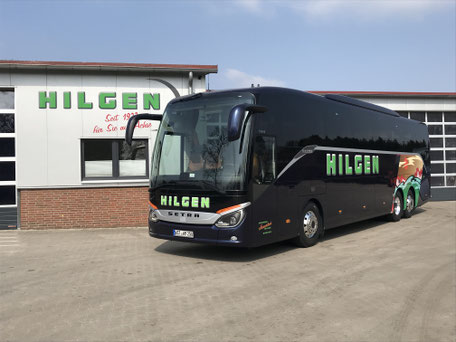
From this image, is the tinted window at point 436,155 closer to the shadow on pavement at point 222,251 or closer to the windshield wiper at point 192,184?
the shadow on pavement at point 222,251

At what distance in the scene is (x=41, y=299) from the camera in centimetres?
568

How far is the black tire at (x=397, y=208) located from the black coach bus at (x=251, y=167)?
3530 mm

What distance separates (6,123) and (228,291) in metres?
10.1

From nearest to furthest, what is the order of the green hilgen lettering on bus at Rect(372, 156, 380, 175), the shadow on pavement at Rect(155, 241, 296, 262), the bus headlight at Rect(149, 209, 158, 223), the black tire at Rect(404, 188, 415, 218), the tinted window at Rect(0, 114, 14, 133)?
1. the shadow on pavement at Rect(155, 241, 296, 262)
2. the bus headlight at Rect(149, 209, 158, 223)
3. the green hilgen lettering on bus at Rect(372, 156, 380, 175)
4. the tinted window at Rect(0, 114, 14, 133)
5. the black tire at Rect(404, 188, 415, 218)

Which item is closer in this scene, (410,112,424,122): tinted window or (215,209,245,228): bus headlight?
(215,209,245,228): bus headlight

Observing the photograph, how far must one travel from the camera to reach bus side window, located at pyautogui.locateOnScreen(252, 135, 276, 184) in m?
7.83

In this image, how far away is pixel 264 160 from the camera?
26.4 ft

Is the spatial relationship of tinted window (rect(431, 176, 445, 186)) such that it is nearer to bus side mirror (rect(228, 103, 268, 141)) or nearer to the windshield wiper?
the windshield wiper

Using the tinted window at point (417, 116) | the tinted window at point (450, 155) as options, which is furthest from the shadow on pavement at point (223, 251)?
the tinted window at point (450, 155)

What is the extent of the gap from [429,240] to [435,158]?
11421 millimetres

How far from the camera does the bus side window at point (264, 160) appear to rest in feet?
25.7

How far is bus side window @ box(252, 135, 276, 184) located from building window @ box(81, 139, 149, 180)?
6.13 m

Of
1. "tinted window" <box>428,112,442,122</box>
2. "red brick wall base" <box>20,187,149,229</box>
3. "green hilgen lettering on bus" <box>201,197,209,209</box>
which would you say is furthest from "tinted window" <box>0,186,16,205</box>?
"tinted window" <box>428,112,442,122</box>

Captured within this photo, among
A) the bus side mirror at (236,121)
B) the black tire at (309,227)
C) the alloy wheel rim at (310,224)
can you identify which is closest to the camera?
the bus side mirror at (236,121)
